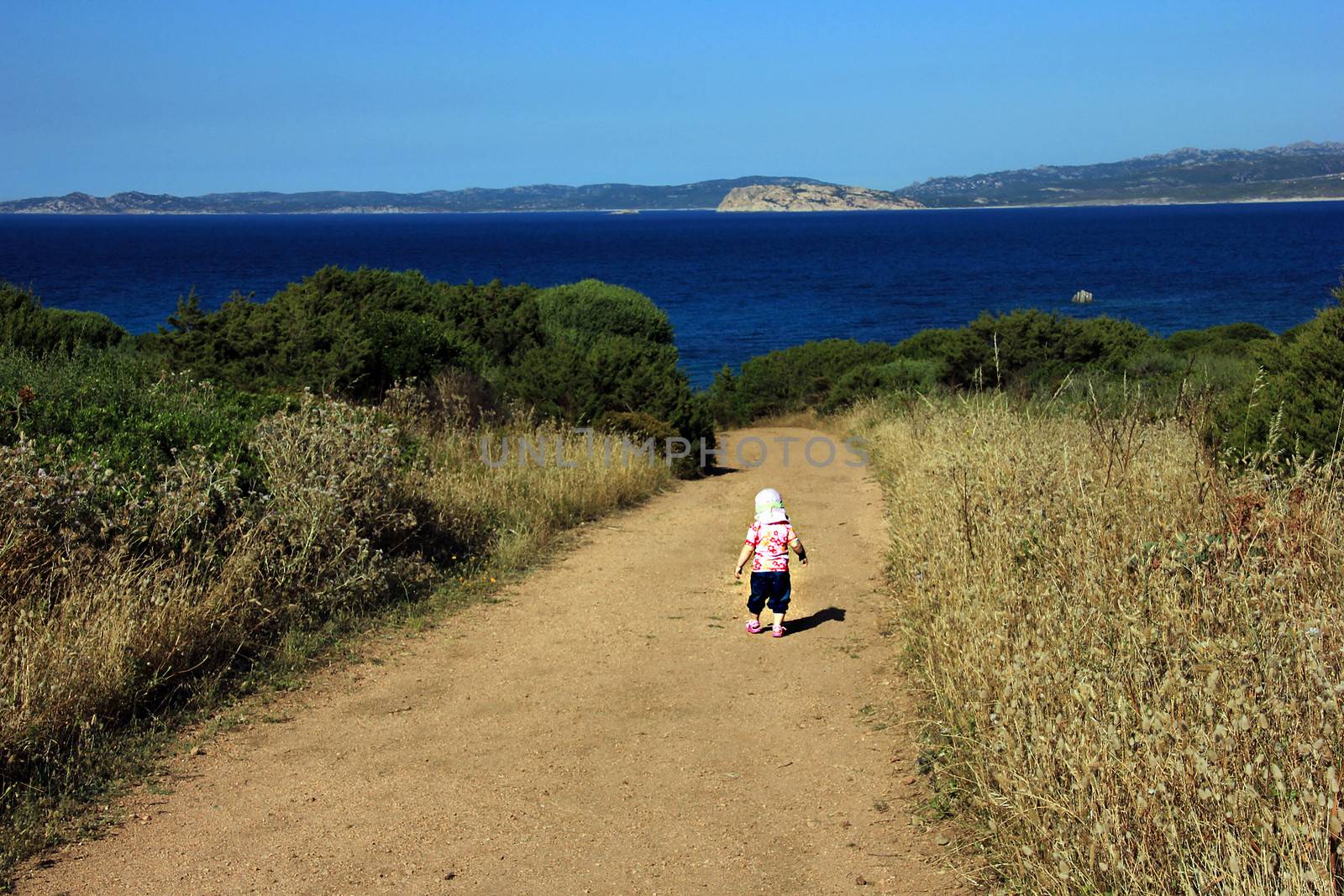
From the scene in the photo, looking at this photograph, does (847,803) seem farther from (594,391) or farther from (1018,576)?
(594,391)

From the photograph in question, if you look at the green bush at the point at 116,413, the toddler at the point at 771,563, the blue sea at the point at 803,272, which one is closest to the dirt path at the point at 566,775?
the toddler at the point at 771,563

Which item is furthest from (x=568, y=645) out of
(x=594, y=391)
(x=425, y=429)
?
(x=594, y=391)

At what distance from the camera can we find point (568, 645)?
7465 mm

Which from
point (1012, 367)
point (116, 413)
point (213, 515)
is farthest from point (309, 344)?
point (1012, 367)

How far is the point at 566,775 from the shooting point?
17.6 feet

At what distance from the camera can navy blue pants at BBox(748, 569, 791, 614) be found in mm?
7742

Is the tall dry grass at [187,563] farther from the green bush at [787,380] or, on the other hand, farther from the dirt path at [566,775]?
the green bush at [787,380]

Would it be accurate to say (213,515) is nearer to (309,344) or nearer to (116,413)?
(116,413)

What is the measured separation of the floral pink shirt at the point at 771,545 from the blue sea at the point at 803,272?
32483 mm

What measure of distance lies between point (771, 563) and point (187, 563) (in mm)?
3683

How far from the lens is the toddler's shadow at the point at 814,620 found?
7.93m

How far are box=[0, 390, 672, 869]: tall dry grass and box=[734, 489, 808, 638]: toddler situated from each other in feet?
7.41

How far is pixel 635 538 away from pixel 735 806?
5924mm

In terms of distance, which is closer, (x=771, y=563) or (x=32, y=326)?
(x=771, y=563)
